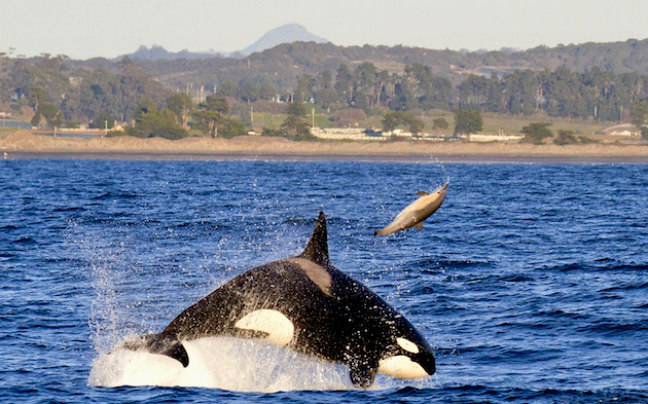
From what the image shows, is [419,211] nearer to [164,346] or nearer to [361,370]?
[361,370]

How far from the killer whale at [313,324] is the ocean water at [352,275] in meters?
0.50

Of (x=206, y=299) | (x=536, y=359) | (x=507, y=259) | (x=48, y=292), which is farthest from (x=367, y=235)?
(x=206, y=299)

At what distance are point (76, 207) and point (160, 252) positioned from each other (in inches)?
943

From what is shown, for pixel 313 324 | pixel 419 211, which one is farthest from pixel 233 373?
pixel 419 211

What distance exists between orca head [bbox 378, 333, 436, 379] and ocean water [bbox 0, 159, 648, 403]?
52.2 inches

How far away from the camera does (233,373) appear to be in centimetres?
1655

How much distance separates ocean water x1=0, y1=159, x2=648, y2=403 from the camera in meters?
16.3

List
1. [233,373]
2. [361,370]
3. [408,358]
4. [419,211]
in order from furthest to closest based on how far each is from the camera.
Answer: [233,373] < [419,211] < [361,370] < [408,358]

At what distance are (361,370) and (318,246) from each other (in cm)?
203

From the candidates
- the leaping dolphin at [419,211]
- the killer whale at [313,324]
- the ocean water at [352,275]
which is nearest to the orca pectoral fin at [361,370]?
the killer whale at [313,324]

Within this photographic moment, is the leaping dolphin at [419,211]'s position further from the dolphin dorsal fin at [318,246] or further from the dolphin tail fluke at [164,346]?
the dolphin tail fluke at [164,346]

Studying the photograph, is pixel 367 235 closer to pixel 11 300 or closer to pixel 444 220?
pixel 444 220

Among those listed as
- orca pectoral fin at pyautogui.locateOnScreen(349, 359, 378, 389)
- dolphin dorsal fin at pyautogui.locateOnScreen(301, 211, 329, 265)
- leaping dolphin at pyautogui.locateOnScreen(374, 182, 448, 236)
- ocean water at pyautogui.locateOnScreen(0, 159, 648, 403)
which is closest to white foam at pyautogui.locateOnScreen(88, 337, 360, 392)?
ocean water at pyautogui.locateOnScreen(0, 159, 648, 403)

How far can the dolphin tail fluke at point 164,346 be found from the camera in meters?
14.4
